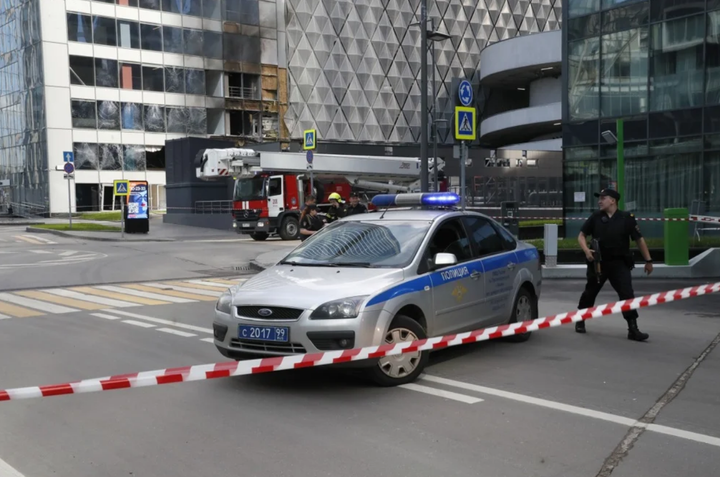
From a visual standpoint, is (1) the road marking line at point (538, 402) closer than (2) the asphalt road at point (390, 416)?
No

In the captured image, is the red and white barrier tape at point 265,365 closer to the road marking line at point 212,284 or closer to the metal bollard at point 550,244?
the metal bollard at point 550,244

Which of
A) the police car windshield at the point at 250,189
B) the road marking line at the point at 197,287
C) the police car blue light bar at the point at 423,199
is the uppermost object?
the police car windshield at the point at 250,189

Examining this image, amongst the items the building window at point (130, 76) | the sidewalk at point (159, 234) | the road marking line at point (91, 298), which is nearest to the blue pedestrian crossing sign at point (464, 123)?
the road marking line at point (91, 298)

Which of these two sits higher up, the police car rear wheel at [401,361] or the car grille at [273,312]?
the car grille at [273,312]

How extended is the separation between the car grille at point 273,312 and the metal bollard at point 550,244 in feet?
32.9

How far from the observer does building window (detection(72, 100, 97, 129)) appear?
169ft

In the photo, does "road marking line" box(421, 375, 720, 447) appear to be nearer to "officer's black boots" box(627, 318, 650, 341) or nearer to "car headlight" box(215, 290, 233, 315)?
"car headlight" box(215, 290, 233, 315)

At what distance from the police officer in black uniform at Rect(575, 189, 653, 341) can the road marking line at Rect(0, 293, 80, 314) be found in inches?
307

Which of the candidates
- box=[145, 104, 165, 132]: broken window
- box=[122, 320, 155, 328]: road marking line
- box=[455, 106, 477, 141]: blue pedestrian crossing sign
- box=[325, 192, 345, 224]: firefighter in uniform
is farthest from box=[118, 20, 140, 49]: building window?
box=[122, 320, 155, 328]: road marking line

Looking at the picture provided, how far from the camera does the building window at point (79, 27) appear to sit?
167 feet

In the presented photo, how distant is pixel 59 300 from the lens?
1269cm

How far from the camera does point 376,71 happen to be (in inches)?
2397

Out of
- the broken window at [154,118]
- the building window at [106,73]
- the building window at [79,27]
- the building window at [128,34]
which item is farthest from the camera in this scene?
the broken window at [154,118]

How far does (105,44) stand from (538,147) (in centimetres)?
3279
